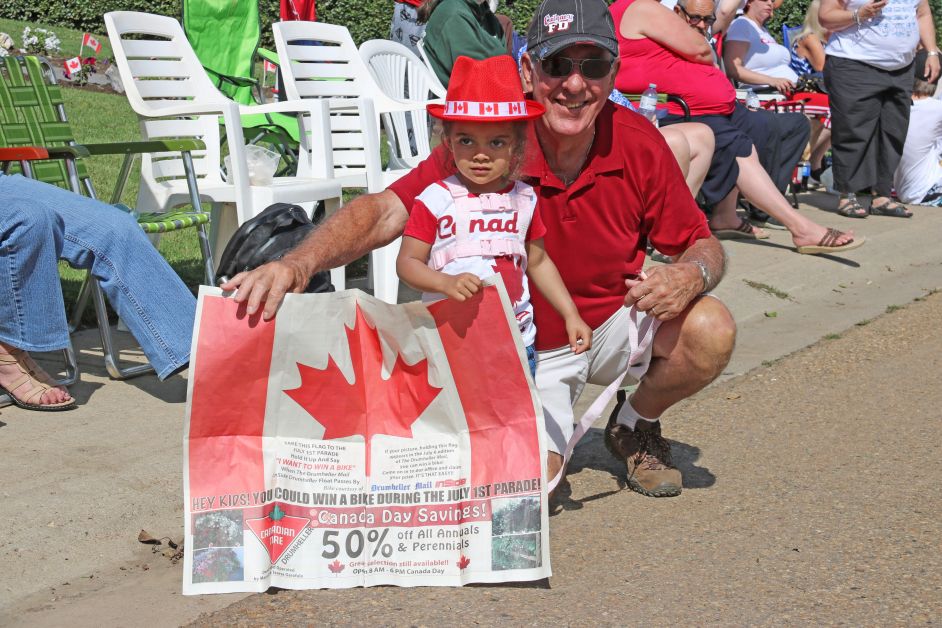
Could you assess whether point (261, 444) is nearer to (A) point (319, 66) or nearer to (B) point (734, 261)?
(A) point (319, 66)

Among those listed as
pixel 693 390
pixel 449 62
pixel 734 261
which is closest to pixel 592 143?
pixel 693 390

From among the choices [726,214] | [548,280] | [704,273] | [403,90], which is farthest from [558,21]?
[726,214]

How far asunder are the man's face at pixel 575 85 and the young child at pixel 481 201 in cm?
25

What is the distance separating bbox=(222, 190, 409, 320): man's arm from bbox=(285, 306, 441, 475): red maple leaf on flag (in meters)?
0.19

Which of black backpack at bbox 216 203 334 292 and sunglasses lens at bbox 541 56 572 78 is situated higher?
sunglasses lens at bbox 541 56 572 78

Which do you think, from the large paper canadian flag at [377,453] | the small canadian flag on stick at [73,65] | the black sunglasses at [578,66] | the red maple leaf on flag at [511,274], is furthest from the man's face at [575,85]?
the small canadian flag on stick at [73,65]

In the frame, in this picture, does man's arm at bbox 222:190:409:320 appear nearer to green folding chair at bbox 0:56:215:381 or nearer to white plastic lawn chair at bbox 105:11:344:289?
green folding chair at bbox 0:56:215:381

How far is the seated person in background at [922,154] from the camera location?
415 inches

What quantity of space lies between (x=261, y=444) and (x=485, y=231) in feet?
2.87

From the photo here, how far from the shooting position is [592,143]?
372 cm

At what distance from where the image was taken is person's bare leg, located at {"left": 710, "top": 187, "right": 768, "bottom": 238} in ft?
27.2

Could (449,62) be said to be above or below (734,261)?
above

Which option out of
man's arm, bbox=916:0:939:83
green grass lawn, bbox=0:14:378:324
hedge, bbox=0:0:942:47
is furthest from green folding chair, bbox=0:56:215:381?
hedge, bbox=0:0:942:47

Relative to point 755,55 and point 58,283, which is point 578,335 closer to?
point 58,283
